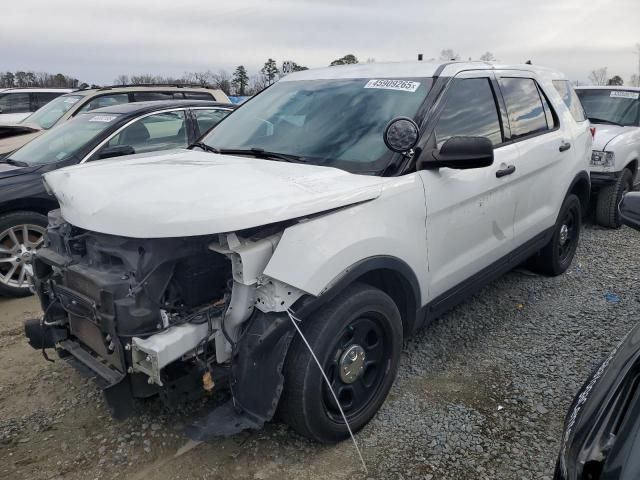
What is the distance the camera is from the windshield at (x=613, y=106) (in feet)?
23.7

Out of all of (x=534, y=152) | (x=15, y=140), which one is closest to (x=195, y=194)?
(x=534, y=152)

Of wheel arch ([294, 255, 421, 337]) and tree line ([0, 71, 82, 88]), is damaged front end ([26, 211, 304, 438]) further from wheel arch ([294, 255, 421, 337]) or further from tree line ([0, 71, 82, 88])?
tree line ([0, 71, 82, 88])

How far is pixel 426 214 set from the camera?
113 inches

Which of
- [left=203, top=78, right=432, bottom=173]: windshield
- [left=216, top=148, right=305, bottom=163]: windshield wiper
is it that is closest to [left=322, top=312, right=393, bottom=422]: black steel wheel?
[left=203, top=78, right=432, bottom=173]: windshield

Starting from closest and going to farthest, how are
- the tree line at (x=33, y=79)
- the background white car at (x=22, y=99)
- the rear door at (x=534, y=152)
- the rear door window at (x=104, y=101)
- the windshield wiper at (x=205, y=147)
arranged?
the windshield wiper at (x=205, y=147) → the rear door at (x=534, y=152) → the rear door window at (x=104, y=101) → the background white car at (x=22, y=99) → the tree line at (x=33, y=79)

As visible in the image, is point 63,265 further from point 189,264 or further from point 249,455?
point 249,455

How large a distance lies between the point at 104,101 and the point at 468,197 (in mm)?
6510

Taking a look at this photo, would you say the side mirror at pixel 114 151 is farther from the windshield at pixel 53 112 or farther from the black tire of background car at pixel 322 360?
the windshield at pixel 53 112

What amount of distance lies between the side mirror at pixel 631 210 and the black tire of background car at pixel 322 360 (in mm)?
1207

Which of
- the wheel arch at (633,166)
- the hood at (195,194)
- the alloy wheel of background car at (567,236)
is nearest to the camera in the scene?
the hood at (195,194)

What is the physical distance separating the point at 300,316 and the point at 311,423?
57cm

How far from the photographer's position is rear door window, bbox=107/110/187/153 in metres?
5.24

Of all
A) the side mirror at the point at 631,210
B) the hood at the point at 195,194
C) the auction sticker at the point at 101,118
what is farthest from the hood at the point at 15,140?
the side mirror at the point at 631,210

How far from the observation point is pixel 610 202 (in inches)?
258
